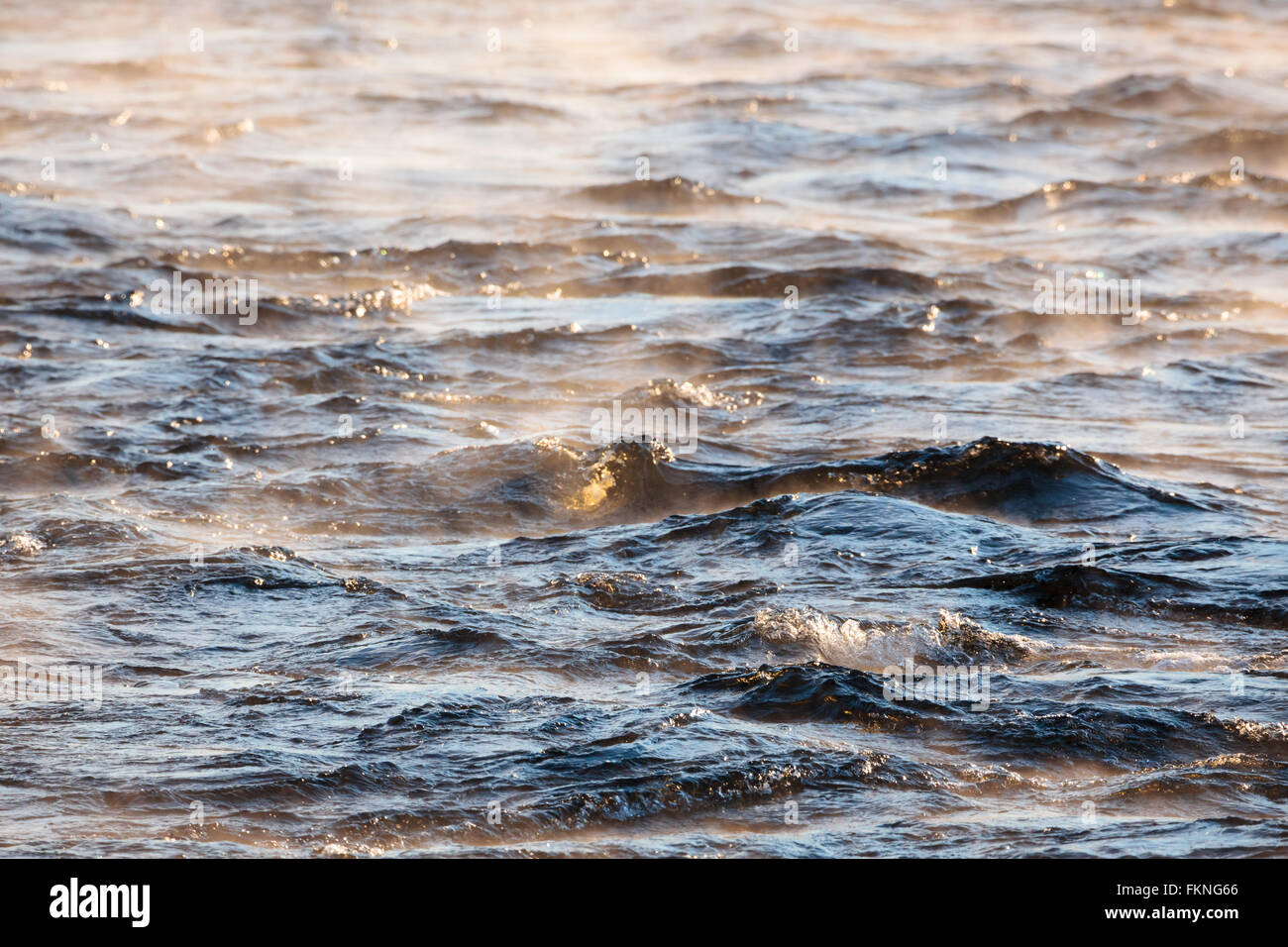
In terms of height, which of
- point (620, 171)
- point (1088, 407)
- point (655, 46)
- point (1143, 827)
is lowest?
point (1143, 827)

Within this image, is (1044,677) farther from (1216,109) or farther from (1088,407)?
(1216,109)

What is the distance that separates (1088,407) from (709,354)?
8.22 feet

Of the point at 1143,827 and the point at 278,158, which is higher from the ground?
the point at 278,158

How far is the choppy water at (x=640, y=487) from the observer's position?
5.63m

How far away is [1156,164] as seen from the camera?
19875 mm

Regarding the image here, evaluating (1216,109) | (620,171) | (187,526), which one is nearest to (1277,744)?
(187,526)

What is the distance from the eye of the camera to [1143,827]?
17.6 feet

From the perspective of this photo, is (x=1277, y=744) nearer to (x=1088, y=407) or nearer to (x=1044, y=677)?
(x=1044, y=677)

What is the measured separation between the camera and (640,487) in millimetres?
9031

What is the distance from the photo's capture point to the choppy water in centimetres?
563

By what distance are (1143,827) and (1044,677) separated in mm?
1262

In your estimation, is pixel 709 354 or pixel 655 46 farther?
pixel 655 46
